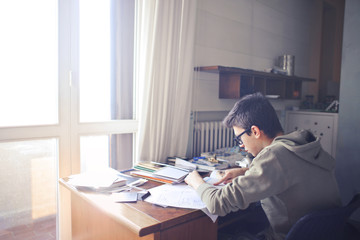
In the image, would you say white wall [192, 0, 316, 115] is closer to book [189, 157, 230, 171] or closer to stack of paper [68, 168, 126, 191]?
book [189, 157, 230, 171]

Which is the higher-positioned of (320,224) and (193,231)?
(320,224)

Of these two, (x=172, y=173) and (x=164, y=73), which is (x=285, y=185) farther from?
(x=164, y=73)

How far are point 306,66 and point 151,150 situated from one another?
10.3 ft

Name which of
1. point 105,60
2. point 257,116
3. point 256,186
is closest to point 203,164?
point 257,116

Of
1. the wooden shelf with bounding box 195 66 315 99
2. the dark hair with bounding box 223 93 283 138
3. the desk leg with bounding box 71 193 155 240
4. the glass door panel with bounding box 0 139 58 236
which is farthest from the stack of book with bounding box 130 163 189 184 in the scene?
the wooden shelf with bounding box 195 66 315 99

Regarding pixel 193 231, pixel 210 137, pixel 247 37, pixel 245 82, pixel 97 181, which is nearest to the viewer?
pixel 193 231

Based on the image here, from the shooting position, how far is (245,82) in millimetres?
2846

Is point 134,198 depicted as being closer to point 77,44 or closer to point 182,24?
point 77,44

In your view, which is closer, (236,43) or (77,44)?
(77,44)

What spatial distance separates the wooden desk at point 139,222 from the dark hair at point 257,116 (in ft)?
1.62

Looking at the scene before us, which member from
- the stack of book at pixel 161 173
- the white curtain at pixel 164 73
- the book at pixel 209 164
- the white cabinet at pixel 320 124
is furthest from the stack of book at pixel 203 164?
the white cabinet at pixel 320 124

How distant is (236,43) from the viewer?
3.03m

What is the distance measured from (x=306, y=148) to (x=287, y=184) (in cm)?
17

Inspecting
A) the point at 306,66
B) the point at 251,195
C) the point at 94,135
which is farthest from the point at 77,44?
the point at 306,66
